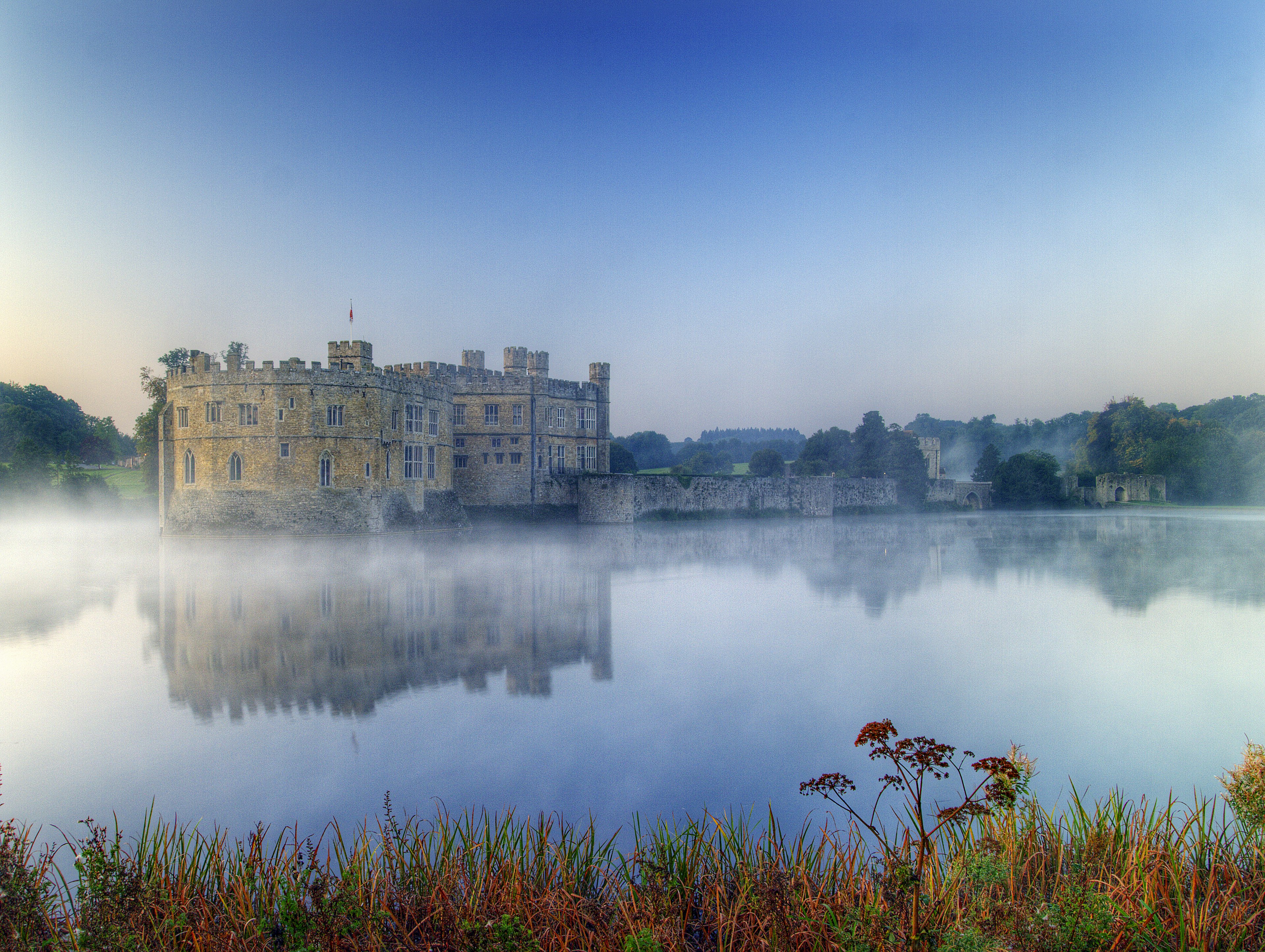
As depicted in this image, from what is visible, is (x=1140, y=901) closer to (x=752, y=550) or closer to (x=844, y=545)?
(x=752, y=550)

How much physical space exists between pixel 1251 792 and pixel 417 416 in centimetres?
3206

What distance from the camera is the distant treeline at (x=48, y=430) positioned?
150 ft

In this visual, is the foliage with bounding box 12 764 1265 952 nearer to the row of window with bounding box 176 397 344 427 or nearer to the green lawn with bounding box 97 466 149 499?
the row of window with bounding box 176 397 344 427

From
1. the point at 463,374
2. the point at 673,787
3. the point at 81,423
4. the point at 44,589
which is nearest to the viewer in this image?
the point at 673,787

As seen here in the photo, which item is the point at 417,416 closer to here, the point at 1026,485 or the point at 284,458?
the point at 284,458

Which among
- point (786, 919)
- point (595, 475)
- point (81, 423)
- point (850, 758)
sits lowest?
point (850, 758)

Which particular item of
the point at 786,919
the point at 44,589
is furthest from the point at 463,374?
the point at 786,919

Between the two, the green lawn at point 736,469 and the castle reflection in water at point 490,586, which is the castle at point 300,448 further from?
the green lawn at point 736,469

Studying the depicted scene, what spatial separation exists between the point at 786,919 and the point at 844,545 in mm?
29845

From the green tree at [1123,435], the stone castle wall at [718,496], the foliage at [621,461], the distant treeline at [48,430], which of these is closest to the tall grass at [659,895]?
the stone castle wall at [718,496]

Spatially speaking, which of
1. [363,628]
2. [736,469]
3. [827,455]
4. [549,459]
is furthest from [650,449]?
[363,628]

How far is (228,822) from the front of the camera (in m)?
6.54

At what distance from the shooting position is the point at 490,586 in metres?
19.2

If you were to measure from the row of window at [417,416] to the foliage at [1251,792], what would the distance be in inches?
1182
